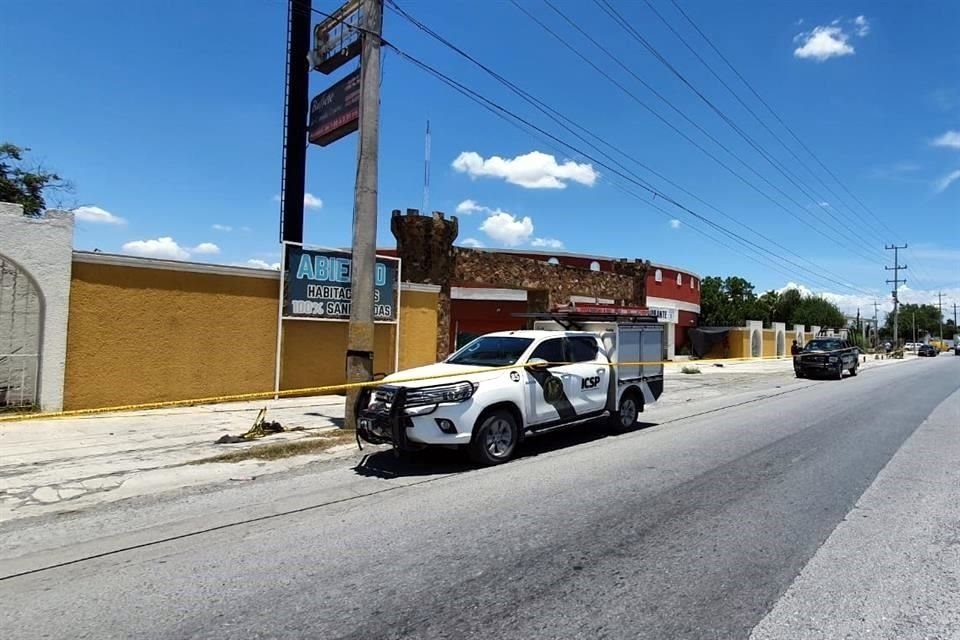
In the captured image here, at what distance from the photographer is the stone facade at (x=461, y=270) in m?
20.1

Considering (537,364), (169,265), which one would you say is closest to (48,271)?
(169,265)

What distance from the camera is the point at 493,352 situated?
906cm

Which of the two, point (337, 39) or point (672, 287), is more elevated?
point (337, 39)

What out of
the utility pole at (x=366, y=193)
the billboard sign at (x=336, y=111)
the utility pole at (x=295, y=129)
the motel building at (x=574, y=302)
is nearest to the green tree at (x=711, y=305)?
the motel building at (x=574, y=302)

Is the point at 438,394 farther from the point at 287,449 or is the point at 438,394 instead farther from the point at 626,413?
the point at 626,413

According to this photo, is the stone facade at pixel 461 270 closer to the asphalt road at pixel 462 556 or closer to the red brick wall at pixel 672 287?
the asphalt road at pixel 462 556

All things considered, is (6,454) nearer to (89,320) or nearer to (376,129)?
(89,320)

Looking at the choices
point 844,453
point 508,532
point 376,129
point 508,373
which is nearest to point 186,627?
point 508,532

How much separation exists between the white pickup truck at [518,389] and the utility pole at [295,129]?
49.5ft

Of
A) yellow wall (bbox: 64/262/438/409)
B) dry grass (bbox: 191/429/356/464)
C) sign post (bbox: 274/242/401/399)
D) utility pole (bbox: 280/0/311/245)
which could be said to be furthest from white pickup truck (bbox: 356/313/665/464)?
utility pole (bbox: 280/0/311/245)

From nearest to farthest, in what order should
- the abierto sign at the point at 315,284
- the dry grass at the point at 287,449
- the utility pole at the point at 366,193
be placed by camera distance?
the dry grass at the point at 287,449
the utility pole at the point at 366,193
the abierto sign at the point at 315,284

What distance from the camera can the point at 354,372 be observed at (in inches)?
421

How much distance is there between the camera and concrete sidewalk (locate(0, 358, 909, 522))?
673 centimetres

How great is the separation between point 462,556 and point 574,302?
20.3 m
